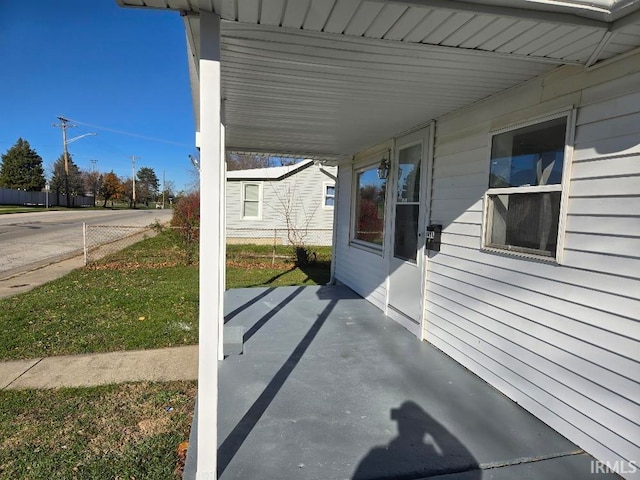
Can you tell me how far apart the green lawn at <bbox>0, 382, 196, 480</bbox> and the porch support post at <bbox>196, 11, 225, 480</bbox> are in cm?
33

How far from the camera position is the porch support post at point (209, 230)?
1.79 metres

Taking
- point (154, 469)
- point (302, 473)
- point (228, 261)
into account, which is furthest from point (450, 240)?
point (228, 261)

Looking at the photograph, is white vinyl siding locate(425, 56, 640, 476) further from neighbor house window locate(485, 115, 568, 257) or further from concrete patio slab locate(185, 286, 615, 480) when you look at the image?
concrete patio slab locate(185, 286, 615, 480)

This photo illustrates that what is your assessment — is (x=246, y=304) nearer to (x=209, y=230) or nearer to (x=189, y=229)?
(x=209, y=230)

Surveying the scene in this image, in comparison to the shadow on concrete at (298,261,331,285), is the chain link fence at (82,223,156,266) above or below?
above

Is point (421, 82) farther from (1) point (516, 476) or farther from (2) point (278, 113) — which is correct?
(1) point (516, 476)

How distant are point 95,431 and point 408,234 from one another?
3.69m

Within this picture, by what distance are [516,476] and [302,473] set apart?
47.0 inches

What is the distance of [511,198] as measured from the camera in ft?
9.53

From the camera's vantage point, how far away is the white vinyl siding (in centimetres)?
200

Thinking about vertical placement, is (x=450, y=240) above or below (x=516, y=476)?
above

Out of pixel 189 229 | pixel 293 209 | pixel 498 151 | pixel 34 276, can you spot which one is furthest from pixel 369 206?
pixel 293 209

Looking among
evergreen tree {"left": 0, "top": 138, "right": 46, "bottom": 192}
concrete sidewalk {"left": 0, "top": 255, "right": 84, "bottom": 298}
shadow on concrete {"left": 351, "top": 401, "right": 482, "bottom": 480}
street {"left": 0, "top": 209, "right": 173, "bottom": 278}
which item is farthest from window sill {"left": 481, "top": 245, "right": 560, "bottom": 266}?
evergreen tree {"left": 0, "top": 138, "right": 46, "bottom": 192}

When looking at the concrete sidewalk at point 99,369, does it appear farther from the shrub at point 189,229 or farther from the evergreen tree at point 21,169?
the evergreen tree at point 21,169
